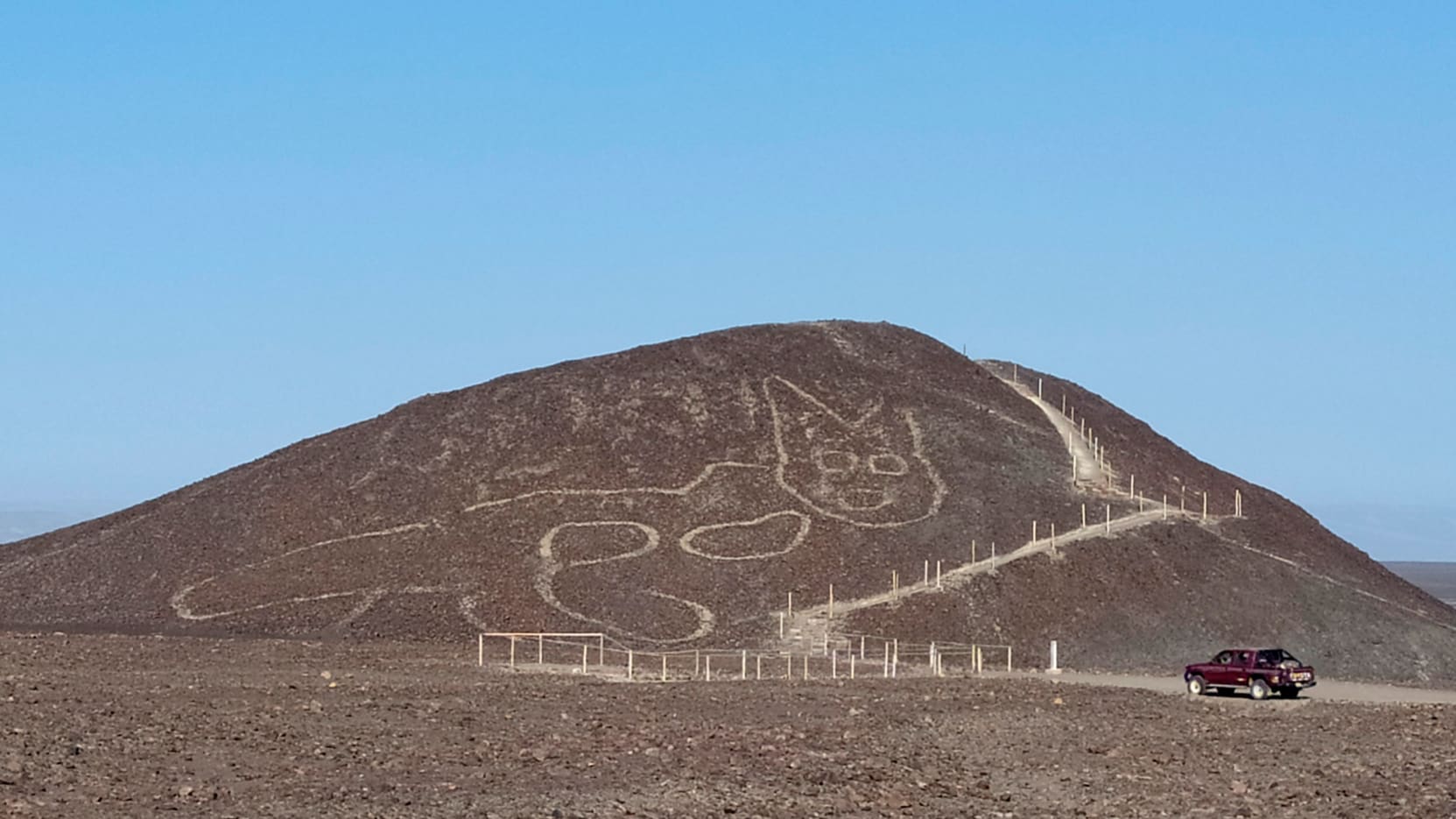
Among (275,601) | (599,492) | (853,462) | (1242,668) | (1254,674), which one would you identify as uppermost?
(853,462)

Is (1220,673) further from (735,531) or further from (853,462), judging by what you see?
(853,462)

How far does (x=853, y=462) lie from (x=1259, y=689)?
32.5m

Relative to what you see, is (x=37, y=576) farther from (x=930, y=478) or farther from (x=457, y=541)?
(x=930, y=478)

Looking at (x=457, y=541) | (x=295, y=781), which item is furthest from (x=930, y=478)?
(x=295, y=781)

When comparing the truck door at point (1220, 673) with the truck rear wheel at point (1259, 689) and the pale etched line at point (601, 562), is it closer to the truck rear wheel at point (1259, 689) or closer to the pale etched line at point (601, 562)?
the truck rear wheel at point (1259, 689)

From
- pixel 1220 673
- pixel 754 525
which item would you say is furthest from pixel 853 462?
pixel 1220 673

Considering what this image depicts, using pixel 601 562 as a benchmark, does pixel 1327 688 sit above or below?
below

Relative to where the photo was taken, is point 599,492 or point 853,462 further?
point 853,462

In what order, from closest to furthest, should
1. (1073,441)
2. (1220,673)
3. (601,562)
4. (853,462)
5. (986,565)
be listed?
(1220,673) < (986,565) < (601,562) < (853,462) < (1073,441)

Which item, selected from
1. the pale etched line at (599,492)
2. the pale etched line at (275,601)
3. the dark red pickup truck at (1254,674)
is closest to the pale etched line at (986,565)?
the pale etched line at (599,492)

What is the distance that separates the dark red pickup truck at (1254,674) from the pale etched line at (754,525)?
24010mm

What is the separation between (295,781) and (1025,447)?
58452 mm

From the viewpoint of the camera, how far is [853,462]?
7794 centimetres

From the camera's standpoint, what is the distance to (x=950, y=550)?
71.0m
